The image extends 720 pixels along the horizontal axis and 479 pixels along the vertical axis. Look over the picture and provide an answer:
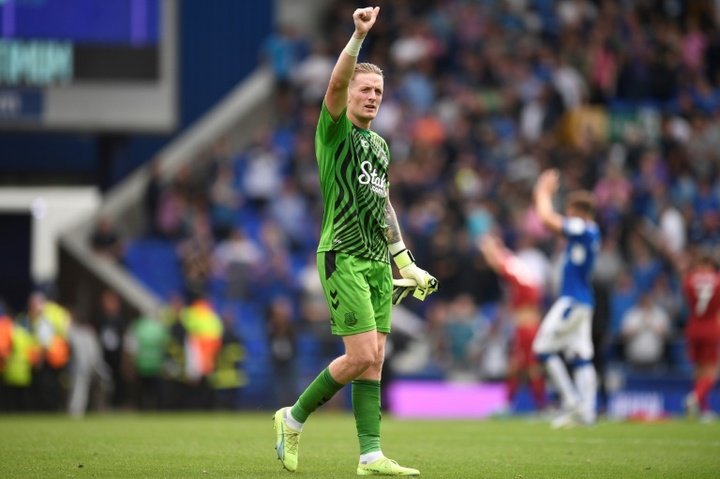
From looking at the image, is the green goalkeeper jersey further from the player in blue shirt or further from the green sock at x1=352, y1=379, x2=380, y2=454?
the player in blue shirt

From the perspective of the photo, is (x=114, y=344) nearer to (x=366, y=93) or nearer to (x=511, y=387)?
(x=511, y=387)

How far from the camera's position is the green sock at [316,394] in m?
8.70

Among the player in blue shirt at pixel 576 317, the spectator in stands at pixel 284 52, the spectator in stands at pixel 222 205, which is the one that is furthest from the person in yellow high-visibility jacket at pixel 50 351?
the player in blue shirt at pixel 576 317

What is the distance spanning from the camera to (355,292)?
27.8 feet

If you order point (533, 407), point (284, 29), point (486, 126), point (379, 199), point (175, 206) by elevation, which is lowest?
point (533, 407)

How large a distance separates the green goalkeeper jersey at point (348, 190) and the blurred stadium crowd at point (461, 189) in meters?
10.6

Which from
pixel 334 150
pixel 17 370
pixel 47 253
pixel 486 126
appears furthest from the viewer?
pixel 47 253

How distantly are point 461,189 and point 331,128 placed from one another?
15983 mm

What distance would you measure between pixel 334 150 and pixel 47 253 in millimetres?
20684

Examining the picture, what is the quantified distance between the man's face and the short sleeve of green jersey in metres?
0.15

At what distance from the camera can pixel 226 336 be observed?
2158 cm

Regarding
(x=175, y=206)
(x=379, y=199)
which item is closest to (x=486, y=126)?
(x=175, y=206)

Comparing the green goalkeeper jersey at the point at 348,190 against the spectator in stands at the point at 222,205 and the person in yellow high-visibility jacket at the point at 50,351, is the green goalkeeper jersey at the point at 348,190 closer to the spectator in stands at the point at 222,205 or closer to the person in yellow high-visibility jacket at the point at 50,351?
the person in yellow high-visibility jacket at the point at 50,351

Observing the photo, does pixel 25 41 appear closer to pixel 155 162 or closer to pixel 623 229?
pixel 155 162
